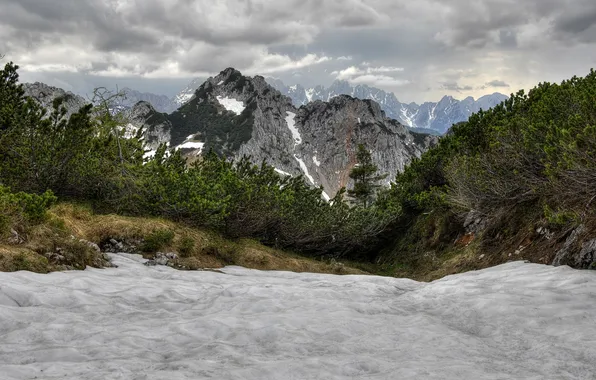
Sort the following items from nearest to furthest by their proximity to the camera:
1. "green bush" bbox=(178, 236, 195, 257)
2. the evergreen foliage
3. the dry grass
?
1. the dry grass
2. "green bush" bbox=(178, 236, 195, 257)
3. the evergreen foliage

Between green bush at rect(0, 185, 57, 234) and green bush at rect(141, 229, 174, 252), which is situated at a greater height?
green bush at rect(0, 185, 57, 234)

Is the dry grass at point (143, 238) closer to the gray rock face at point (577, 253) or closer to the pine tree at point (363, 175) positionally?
the gray rock face at point (577, 253)

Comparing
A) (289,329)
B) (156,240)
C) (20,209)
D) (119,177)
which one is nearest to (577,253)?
(289,329)

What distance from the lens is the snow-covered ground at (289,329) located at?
15.3 ft

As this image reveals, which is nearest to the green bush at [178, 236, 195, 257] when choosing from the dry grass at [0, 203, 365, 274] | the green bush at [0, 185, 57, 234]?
the dry grass at [0, 203, 365, 274]

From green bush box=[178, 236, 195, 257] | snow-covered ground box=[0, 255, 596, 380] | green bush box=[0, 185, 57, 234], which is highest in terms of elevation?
green bush box=[0, 185, 57, 234]

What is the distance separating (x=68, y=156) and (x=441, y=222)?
21498 mm

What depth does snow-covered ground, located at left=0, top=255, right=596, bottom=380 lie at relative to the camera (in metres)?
4.68

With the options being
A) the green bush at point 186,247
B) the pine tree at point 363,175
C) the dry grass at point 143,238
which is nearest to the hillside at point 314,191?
the dry grass at point 143,238

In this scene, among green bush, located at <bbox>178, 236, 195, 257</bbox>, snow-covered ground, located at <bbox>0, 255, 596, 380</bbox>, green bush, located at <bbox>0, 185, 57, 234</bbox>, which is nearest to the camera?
snow-covered ground, located at <bbox>0, 255, 596, 380</bbox>

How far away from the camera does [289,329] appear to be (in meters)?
6.29

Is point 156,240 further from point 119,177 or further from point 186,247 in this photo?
point 119,177

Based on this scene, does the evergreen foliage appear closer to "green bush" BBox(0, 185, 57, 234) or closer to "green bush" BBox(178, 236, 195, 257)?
"green bush" BBox(178, 236, 195, 257)

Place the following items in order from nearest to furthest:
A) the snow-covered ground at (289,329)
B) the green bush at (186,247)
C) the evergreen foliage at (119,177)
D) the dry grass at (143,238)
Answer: the snow-covered ground at (289,329) → the dry grass at (143,238) → the green bush at (186,247) → the evergreen foliage at (119,177)
